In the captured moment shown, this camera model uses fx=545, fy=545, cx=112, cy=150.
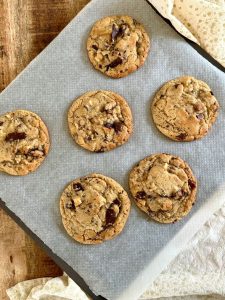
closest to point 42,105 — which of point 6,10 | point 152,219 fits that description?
point 6,10

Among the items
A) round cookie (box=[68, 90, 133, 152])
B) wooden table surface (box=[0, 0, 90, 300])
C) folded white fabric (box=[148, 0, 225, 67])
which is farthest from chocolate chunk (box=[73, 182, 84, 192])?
folded white fabric (box=[148, 0, 225, 67])

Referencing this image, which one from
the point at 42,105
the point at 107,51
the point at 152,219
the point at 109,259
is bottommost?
the point at 109,259

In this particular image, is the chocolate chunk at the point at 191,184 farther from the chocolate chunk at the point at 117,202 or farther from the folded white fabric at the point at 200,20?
the folded white fabric at the point at 200,20

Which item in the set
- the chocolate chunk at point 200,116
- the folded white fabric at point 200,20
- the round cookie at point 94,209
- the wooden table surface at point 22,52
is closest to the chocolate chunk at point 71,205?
the round cookie at point 94,209

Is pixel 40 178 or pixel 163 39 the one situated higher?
pixel 163 39

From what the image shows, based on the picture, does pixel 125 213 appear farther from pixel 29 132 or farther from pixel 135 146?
pixel 29 132

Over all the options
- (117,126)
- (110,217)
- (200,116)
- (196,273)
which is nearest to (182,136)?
(200,116)
